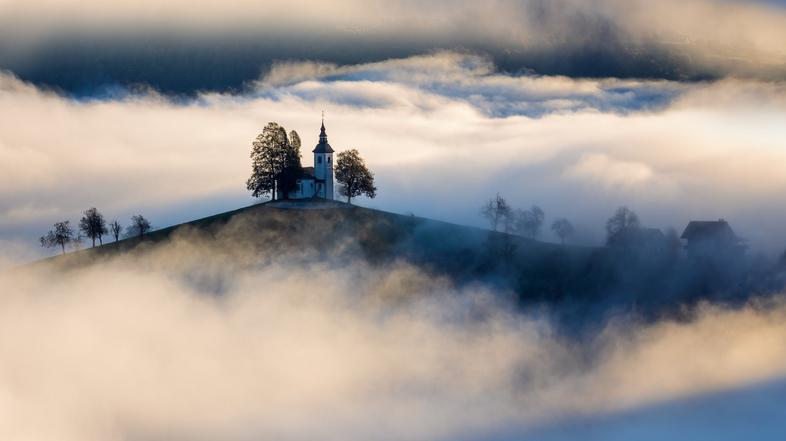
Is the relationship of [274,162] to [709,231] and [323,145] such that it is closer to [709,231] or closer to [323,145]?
[323,145]

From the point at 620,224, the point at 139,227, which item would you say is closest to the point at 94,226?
the point at 139,227

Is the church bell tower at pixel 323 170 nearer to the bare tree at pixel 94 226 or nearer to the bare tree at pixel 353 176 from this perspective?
the bare tree at pixel 353 176

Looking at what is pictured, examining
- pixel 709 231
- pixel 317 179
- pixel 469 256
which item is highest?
pixel 317 179

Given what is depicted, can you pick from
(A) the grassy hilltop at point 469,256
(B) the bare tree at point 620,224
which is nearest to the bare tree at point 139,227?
(A) the grassy hilltop at point 469,256

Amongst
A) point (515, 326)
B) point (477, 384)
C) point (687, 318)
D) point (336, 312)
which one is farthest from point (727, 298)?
point (336, 312)

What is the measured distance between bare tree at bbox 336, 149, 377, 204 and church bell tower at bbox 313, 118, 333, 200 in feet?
6.95

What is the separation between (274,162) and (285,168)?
8.20ft

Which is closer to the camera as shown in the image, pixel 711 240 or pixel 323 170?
pixel 711 240

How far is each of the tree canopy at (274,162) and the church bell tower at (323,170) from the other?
371 cm

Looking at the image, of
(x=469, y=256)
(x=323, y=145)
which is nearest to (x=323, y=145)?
(x=323, y=145)

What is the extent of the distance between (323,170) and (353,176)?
6.32 meters

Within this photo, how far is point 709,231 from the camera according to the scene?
173 meters

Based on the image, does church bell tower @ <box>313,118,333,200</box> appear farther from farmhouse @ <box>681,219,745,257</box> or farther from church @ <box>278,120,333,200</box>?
farmhouse @ <box>681,219,745,257</box>

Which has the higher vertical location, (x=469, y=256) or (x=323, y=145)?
(x=323, y=145)
